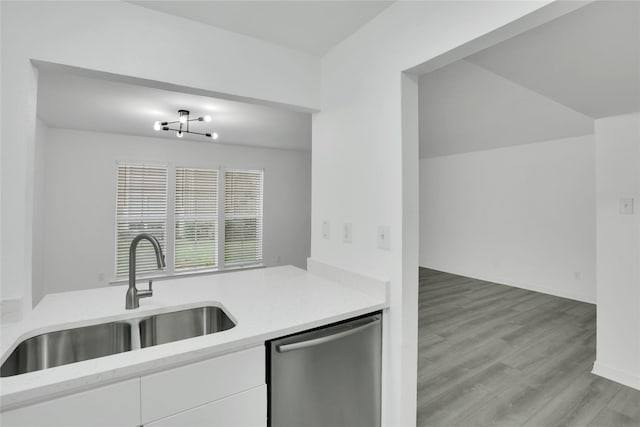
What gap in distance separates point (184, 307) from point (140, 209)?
4.38 m

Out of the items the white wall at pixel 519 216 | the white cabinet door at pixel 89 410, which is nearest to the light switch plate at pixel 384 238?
the white cabinet door at pixel 89 410

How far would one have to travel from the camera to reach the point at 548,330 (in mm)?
3396

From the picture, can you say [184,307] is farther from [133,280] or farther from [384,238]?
[384,238]

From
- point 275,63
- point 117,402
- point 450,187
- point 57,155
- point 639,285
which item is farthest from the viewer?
point 450,187

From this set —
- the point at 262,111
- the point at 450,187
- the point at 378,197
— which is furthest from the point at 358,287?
the point at 450,187

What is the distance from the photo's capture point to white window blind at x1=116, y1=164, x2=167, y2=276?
507 cm

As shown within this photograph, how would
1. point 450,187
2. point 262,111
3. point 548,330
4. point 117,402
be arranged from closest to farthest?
1. point 117,402
2. point 548,330
3. point 262,111
4. point 450,187

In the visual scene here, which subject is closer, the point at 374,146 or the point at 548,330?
the point at 374,146

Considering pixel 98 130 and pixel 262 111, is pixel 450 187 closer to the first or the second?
pixel 262 111

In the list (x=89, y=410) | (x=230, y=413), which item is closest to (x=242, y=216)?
(x=230, y=413)

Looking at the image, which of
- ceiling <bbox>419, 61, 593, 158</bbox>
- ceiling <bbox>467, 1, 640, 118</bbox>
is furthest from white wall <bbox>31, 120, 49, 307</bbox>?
ceiling <bbox>467, 1, 640, 118</bbox>

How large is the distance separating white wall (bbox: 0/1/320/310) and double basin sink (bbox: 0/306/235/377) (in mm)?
240

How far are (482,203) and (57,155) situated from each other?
7167mm

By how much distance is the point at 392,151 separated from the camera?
161 cm
